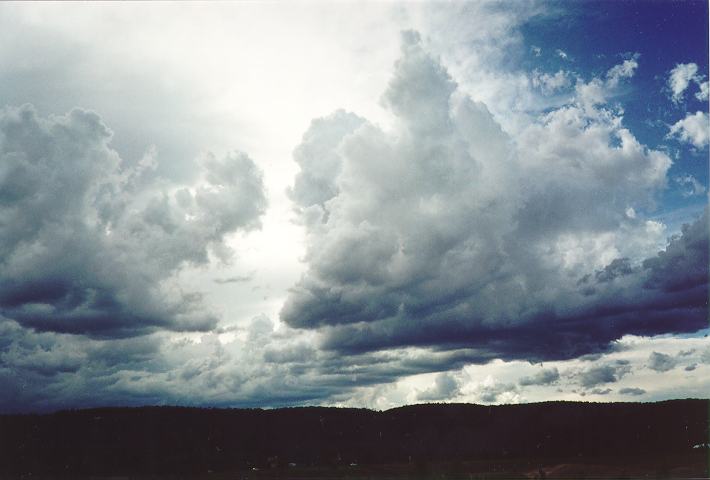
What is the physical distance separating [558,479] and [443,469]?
201 ft

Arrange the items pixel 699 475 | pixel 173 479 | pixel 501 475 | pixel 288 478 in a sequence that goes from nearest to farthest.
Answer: pixel 699 475
pixel 501 475
pixel 288 478
pixel 173 479

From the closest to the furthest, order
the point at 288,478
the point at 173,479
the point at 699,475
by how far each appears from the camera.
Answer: the point at 699,475
the point at 288,478
the point at 173,479

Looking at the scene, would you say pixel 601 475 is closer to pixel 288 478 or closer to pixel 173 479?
pixel 288 478

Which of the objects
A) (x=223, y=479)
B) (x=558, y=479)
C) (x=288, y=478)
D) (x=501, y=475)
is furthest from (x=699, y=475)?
(x=223, y=479)

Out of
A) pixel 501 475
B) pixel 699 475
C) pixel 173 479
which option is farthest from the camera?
pixel 173 479

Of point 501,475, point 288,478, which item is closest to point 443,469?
point 501,475

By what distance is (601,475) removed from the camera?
143375 millimetres

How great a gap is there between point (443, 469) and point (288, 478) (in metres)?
50.2

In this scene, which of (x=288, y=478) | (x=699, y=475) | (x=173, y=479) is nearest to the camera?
(x=699, y=475)

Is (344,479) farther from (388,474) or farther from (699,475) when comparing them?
(699,475)

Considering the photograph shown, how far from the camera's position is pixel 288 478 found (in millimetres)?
183875

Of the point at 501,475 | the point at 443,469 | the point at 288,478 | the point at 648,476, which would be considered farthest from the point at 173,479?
the point at 648,476

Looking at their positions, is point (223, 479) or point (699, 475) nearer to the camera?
point (699, 475)

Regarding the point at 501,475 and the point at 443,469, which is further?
the point at 443,469
